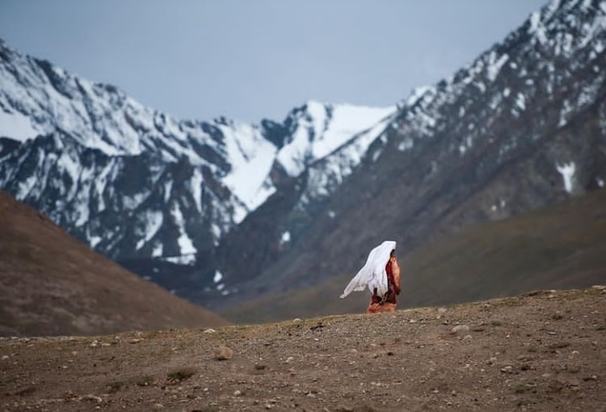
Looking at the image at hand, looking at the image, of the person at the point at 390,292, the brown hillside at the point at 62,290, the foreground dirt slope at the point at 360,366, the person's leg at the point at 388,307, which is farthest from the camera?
the brown hillside at the point at 62,290

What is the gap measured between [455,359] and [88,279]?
85823 millimetres

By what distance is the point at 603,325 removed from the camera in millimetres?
15789

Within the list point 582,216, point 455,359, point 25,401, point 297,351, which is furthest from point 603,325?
point 582,216

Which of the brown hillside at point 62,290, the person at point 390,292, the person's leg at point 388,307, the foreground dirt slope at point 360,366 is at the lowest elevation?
the foreground dirt slope at point 360,366

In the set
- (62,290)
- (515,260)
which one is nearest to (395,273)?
(62,290)

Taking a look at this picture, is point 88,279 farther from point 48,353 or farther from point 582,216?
point 582,216

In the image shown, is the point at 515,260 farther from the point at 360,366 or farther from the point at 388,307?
the point at 360,366

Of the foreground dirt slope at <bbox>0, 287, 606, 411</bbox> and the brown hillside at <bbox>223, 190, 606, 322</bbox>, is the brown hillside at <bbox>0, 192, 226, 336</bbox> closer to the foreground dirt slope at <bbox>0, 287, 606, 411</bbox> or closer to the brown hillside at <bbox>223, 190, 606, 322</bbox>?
the brown hillside at <bbox>223, 190, 606, 322</bbox>

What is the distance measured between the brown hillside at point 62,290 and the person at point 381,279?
63.6 m

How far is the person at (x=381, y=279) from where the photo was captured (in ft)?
64.3

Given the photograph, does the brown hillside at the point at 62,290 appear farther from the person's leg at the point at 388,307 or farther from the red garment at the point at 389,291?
the person's leg at the point at 388,307

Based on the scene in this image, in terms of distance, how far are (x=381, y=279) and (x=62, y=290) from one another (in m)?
75.2

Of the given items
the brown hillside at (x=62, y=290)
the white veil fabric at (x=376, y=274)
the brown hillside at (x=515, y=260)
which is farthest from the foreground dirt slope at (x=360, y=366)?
the brown hillside at (x=515, y=260)

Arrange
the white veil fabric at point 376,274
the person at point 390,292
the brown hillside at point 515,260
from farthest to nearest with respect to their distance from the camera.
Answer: the brown hillside at point 515,260, the person at point 390,292, the white veil fabric at point 376,274
